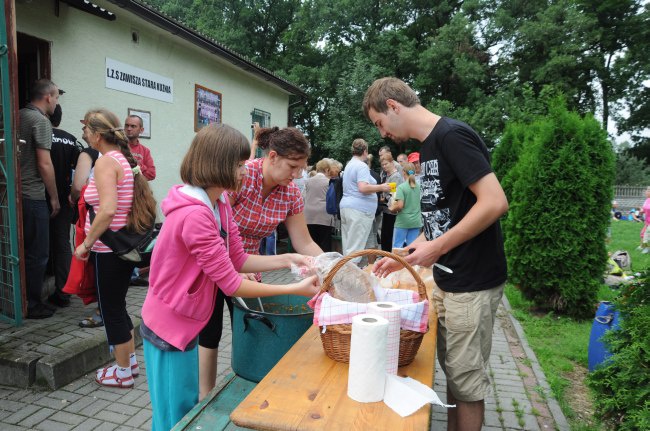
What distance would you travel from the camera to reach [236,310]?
8.02 ft

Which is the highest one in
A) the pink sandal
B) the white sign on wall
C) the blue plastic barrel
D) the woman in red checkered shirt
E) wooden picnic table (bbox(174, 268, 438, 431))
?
the white sign on wall

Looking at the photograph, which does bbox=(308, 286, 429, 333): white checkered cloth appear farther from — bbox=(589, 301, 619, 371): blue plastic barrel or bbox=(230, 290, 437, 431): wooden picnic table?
bbox=(589, 301, 619, 371): blue plastic barrel

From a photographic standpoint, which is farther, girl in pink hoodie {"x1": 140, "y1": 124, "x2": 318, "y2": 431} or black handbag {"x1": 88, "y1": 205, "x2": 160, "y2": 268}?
black handbag {"x1": 88, "y1": 205, "x2": 160, "y2": 268}

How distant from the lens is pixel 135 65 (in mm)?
7055

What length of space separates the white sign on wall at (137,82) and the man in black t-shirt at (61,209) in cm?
192

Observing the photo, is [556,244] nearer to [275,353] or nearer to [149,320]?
[275,353]

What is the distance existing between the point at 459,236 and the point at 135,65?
6.62 meters

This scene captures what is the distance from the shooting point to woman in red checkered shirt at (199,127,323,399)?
8.46 feet

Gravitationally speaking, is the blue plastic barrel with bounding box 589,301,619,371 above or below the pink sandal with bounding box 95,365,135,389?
above

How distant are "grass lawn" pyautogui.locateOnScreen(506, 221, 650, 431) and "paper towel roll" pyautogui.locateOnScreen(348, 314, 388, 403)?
1991mm

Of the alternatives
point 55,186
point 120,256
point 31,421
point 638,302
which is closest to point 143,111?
point 55,186

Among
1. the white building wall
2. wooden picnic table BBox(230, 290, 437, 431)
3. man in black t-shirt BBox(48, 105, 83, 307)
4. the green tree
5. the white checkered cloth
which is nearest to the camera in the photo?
wooden picnic table BBox(230, 290, 437, 431)

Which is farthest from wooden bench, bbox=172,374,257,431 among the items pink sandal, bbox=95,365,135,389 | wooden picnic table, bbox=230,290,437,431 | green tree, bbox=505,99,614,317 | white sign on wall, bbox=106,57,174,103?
white sign on wall, bbox=106,57,174,103

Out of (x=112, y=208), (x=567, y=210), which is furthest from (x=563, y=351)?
(x=112, y=208)
